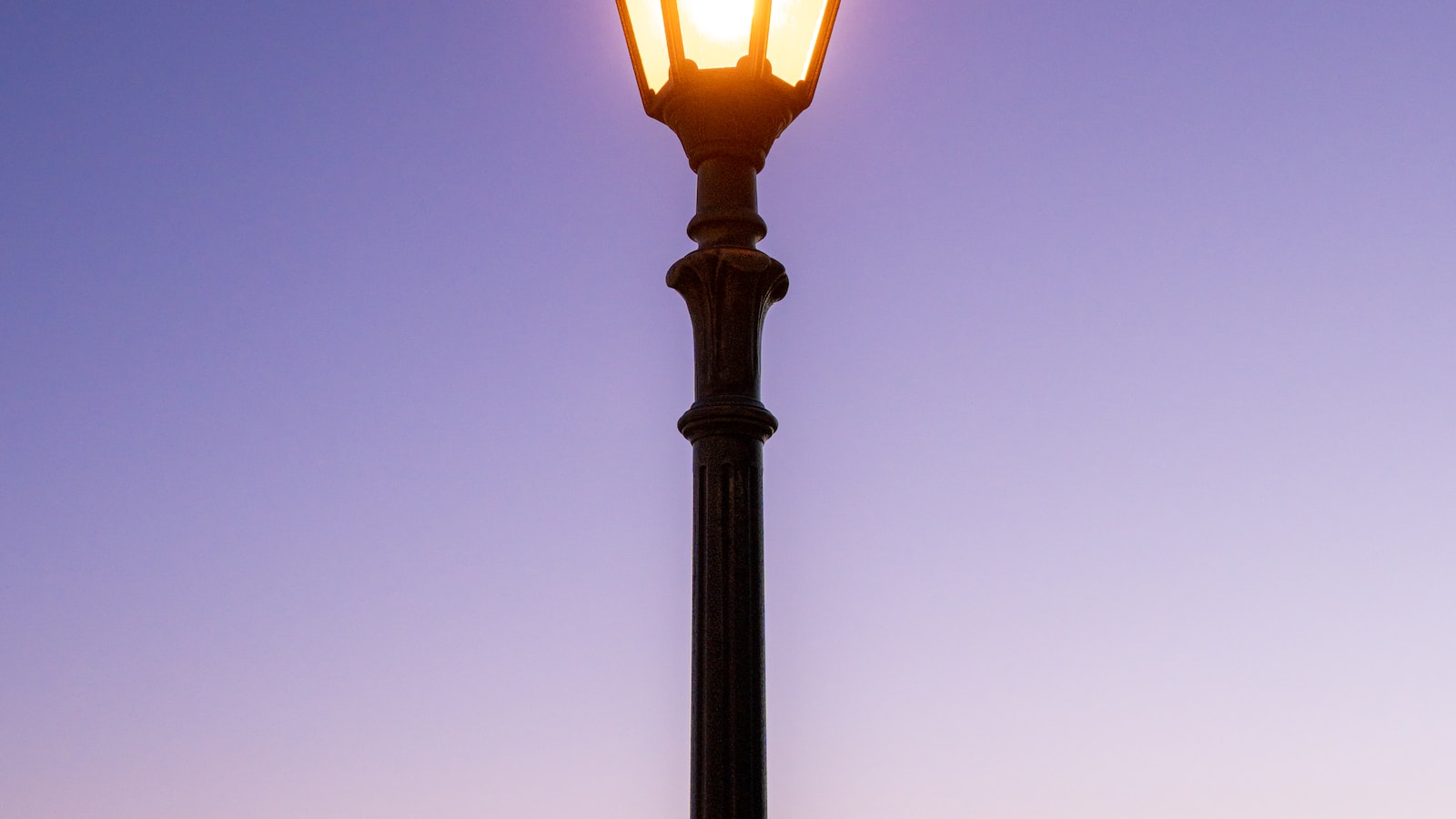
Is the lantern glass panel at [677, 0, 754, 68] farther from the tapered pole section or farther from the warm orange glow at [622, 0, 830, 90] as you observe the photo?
the tapered pole section

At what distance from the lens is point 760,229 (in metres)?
4.10

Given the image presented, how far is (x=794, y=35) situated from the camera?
4.04 metres

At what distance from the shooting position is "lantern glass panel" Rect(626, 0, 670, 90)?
3.99 metres

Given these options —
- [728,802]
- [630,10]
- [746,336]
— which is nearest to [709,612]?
[728,802]

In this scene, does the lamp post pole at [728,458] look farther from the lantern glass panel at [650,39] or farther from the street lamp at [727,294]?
the lantern glass panel at [650,39]

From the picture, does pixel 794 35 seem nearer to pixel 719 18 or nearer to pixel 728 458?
pixel 719 18

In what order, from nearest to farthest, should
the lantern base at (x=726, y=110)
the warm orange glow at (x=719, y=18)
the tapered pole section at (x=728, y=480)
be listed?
the tapered pole section at (x=728, y=480) → the warm orange glow at (x=719, y=18) → the lantern base at (x=726, y=110)

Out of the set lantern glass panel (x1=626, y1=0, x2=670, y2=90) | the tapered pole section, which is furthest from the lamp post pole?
lantern glass panel (x1=626, y1=0, x2=670, y2=90)

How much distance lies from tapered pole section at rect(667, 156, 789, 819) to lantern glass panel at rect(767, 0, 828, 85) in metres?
0.29

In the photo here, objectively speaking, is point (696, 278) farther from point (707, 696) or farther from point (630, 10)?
point (707, 696)

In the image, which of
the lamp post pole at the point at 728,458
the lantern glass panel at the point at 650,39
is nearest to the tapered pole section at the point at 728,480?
the lamp post pole at the point at 728,458

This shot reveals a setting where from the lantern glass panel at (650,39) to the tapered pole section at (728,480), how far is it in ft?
0.94

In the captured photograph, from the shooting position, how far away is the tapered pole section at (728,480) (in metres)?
3.52

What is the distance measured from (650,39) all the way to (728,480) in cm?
130
